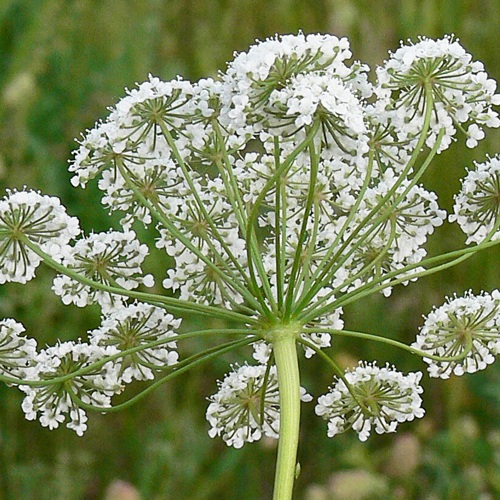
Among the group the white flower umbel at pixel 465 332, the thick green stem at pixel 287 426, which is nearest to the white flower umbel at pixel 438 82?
the white flower umbel at pixel 465 332

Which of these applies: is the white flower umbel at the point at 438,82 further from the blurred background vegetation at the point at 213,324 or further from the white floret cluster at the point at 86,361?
the blurred background vegetation at the point at 213,324

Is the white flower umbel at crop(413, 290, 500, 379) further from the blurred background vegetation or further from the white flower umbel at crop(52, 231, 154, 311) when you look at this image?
the blurred background vegetation

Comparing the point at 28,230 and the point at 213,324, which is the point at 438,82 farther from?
the point at 213,324

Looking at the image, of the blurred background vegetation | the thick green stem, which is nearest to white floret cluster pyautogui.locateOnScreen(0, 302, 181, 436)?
the thick green stem

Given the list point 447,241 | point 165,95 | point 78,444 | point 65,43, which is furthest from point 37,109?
point 165,95

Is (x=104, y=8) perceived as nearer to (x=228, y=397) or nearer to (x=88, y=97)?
(x=88, y=97)

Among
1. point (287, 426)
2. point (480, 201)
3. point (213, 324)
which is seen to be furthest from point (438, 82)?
point (213, 324)
